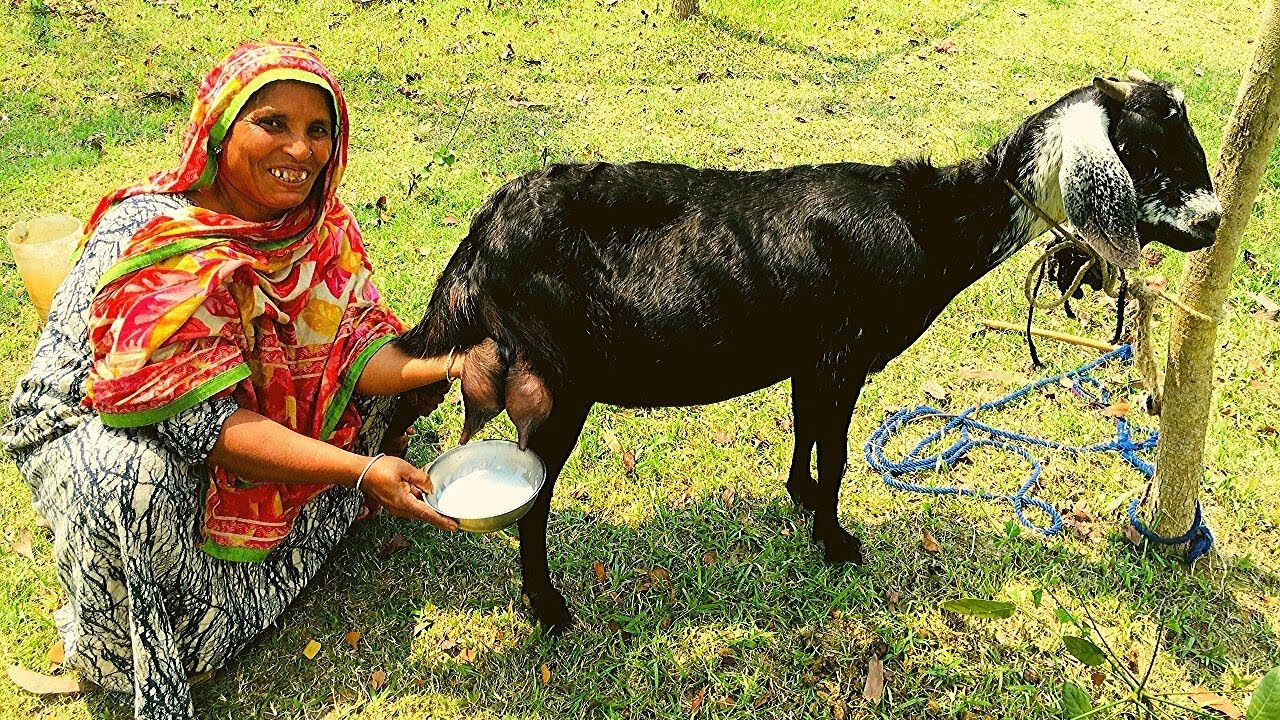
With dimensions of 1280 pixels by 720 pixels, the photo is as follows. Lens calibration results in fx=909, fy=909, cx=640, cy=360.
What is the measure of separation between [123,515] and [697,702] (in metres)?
1.93

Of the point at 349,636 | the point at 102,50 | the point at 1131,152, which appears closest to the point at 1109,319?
the point at 1131,152

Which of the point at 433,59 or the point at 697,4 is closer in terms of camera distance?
the point at 433,59

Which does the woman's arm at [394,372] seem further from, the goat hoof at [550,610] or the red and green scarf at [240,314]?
the goat hoof at [550,610]

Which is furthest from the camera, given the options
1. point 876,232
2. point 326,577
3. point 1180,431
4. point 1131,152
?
point 326,577

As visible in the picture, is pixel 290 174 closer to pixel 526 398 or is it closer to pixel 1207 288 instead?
pixel 526 398

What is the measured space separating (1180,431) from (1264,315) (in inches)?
84.2

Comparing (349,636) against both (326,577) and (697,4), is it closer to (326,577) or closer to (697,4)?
(326,577)

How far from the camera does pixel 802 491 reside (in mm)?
3820

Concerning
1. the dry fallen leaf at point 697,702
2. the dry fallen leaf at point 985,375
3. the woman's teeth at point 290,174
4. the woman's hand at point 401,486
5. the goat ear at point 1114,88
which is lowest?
the dry fallen leaf at point 697,702

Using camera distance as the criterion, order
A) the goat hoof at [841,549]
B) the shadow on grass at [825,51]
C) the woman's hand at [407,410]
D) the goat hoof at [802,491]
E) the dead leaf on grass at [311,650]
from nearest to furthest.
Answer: the dead leaf on grass at [311,650] < the woman's hand at [407,410] < the goat hoof at [841,549] < the goat hoof at [802,491] < the shadow on grass at [825,51]

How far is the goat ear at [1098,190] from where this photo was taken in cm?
271

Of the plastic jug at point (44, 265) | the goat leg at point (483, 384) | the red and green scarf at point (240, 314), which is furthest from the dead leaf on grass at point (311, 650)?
the plastic jug at point (44, 265)

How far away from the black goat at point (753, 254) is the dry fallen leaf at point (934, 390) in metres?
1.35

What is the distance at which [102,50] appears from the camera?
7.66 meters
